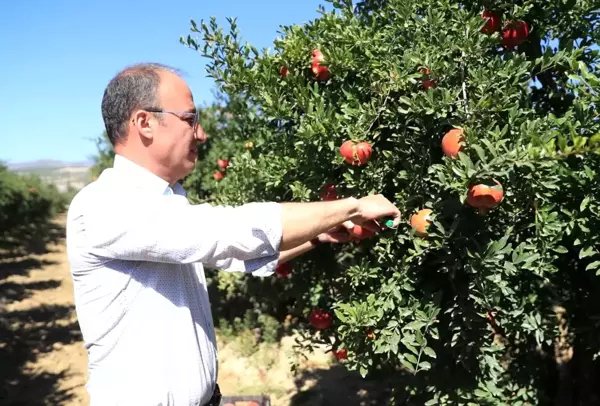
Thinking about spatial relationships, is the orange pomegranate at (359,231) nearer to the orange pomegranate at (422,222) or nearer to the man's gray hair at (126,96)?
the orange pomegranate at (422,222)

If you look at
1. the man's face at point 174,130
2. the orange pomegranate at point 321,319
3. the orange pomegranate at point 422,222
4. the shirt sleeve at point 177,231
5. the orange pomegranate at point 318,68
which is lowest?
the orange pomegranate at point 321,319

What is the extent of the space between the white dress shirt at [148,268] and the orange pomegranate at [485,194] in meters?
0.58

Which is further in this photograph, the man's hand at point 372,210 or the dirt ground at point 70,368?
the dirt ground at point 70,368

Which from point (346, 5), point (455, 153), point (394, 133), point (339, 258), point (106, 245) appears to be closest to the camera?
point (106, 245)

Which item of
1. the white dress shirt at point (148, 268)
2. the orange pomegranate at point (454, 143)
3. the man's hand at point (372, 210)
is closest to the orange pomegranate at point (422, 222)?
the man's hand at point (372, 210)

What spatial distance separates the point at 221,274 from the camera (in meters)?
5.60

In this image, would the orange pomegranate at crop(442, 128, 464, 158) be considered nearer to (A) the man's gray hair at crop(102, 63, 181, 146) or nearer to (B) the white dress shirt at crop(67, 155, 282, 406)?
(B) the white dress shirt at crop(67, 155, 282, 406)

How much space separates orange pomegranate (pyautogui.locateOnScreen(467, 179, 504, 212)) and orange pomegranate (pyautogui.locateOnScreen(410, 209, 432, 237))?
26cm

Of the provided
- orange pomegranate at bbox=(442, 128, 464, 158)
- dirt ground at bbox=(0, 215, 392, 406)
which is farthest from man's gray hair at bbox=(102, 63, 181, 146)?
dirt ground at bbox=(0, 215, 392, 406)

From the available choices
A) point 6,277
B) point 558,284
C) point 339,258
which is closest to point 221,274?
point 339,258

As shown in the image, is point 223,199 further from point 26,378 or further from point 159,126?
point 26,378

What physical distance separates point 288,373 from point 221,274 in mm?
1231

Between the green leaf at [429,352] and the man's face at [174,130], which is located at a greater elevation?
the man's face at [174,130]

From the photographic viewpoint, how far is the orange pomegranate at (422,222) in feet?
6.08
